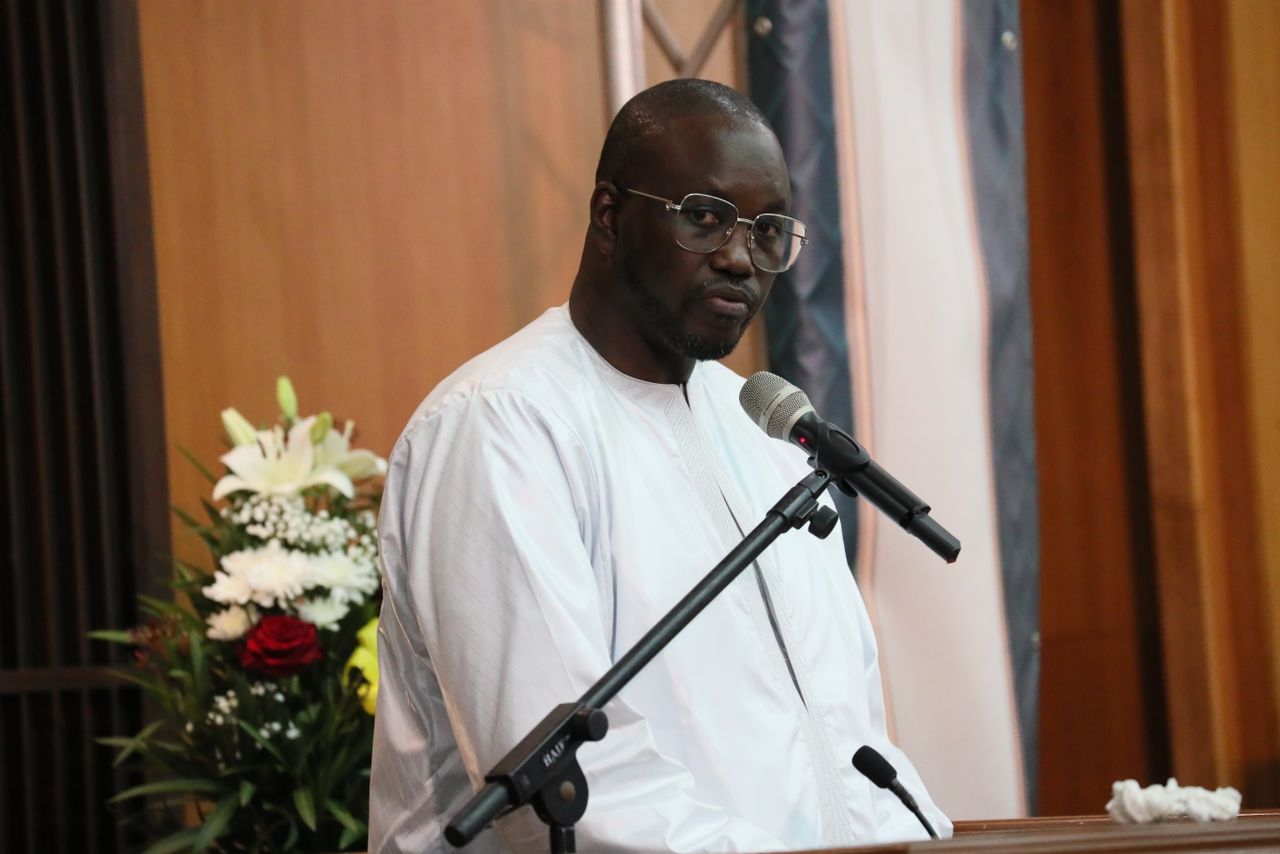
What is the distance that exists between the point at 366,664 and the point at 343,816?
0.30 meters

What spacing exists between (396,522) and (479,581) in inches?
8.2

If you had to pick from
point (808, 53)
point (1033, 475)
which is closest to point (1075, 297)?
point (1033, 475)

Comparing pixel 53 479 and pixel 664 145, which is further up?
pixel 664 145

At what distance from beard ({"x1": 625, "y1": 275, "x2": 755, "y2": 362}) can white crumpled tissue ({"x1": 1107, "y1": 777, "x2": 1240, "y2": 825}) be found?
0.85 m

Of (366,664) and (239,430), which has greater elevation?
(239,430)

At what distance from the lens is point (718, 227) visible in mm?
2105

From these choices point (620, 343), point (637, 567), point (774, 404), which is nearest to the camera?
point (774, 404)

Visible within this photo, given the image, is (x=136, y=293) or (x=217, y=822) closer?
(x=217, y=822)

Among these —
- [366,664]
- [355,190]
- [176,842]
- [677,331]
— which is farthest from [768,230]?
[355,190]

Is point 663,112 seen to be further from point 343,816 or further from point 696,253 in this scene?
point 343,816

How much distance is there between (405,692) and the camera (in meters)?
2.00

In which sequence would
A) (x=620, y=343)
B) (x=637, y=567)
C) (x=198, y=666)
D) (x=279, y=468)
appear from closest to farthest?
(x=637, y=567)
(x=620, y=343)
(x=198, y=666)
(x=279, y=468)

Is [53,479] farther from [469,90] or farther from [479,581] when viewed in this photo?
[479,581]

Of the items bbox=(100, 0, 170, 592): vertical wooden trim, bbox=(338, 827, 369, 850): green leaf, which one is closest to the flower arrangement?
bbox=(338, 827, 369, 850): green leaf
